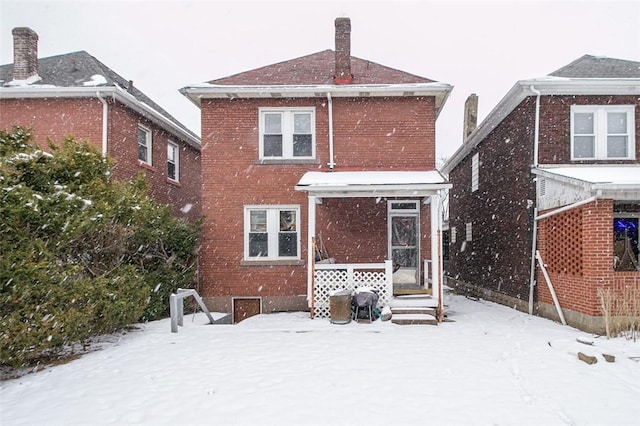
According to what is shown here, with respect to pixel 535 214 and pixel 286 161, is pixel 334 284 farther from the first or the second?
pixel 535 214

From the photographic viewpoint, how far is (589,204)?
9695 mm

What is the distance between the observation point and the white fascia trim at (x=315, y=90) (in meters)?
12.7

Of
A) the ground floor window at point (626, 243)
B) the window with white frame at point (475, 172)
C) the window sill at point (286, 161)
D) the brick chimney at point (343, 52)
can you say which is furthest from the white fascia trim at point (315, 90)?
the ground floor window at point (626, 243)

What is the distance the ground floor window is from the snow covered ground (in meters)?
4.32

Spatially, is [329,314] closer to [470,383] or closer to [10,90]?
[470,383]

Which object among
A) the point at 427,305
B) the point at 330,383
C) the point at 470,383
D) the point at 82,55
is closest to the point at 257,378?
the point at 330,383

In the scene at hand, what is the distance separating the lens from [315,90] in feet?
42.0

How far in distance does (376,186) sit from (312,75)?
4.99 meters

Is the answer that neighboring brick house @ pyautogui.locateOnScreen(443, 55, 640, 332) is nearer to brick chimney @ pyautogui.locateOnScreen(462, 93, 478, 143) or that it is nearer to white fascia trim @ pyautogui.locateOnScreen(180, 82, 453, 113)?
white fascia trim @ pyautogui.locateOnScreen(180, 82, 453, 113)

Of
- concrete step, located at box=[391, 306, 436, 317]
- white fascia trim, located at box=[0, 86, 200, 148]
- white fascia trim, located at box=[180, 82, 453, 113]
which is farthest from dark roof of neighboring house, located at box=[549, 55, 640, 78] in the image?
white fascia trim, located at box=[0, 86, 200, 148]

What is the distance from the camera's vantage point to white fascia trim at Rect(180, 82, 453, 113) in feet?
41.6

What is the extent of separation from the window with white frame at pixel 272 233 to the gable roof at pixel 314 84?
10.5 feet

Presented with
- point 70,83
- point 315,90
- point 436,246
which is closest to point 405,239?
point 436,246

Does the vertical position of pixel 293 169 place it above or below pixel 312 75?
below
